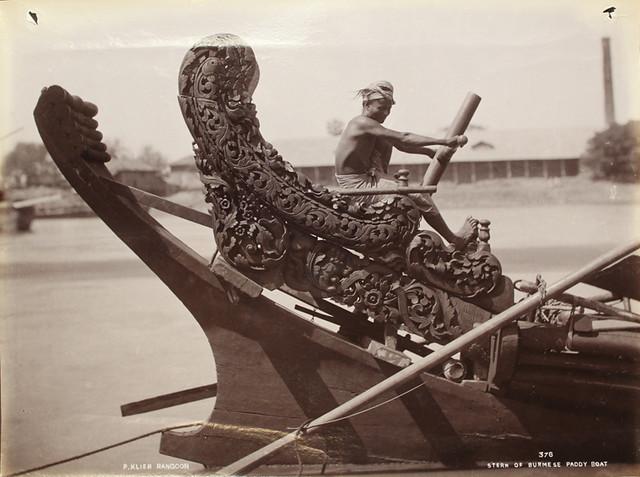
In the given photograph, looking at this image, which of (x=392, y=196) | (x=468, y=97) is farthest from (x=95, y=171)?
(x=468, y=97)

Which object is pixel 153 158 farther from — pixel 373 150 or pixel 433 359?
pixel 433 359

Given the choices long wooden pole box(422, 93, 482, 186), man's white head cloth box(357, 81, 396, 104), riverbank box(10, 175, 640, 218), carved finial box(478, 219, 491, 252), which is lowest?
carved finial box(478, 219, 491, 252)

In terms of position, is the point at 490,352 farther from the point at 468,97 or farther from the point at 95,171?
the point at 95,171

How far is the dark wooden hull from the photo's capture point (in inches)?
149

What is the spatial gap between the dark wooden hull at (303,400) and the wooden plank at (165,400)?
0.38 metres

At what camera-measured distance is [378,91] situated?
152 inches

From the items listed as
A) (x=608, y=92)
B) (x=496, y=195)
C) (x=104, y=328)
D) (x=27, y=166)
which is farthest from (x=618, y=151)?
(x=27, y=166)

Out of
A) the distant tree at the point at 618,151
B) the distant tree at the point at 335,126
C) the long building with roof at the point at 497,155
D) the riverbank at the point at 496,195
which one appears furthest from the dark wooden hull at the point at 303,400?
the distant tree at the point at 618,151

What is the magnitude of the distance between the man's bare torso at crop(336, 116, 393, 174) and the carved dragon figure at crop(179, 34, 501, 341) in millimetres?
273

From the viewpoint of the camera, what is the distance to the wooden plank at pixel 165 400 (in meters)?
4.09

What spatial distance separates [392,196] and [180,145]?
6.66 feet

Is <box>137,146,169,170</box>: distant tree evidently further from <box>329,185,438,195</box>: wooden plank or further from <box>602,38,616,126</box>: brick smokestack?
<box>602,38,616,126</box>: brick smokestack

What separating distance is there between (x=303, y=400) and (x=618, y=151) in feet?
8.97

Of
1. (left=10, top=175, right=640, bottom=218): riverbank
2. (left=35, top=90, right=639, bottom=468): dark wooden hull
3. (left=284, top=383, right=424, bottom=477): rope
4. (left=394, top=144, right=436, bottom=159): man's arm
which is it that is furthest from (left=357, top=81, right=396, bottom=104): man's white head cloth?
(left=284, top=383, right=424, bottom=477): rope
